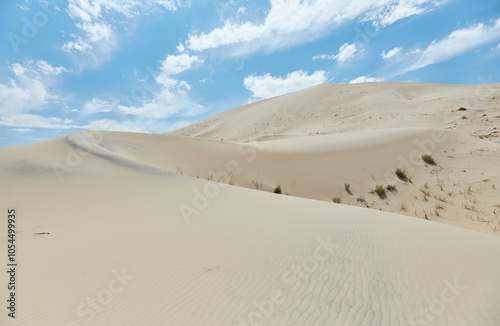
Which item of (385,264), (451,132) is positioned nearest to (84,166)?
(385,264)

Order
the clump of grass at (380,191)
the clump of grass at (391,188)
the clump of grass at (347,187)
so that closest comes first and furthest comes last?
the clump of grass at (380,191)
the clump of grass at (391,188)
the clump of grass at (347,187)

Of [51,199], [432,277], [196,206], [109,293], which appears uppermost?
[51,199]

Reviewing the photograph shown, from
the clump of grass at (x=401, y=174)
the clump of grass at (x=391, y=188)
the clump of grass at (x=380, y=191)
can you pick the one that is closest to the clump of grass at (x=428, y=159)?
the clump of grass at (x=401, y=174)

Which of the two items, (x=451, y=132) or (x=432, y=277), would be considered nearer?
(x=432, y=277)

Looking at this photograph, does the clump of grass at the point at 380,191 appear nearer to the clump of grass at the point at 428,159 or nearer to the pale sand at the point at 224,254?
the pale sand at the point at 224,254

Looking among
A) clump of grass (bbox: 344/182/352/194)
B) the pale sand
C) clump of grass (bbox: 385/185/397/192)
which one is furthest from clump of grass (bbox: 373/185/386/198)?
clump of grass (bbox: 344/182/352/194)

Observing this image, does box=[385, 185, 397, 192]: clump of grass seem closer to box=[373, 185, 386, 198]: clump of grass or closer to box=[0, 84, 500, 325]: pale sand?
box=[373, 185, 386, 198]: clump of grass

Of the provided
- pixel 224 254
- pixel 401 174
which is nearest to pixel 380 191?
pixel 401 174

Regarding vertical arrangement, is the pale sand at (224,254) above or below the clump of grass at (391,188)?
above

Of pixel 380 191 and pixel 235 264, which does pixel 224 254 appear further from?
pixel 380 191

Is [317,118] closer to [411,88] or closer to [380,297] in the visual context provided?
[411,88]

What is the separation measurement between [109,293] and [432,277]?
308 cm

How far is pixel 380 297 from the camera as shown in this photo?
257 centimetres

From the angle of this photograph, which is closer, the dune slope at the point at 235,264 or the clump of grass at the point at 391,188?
the dune slope at the point at 235,264
